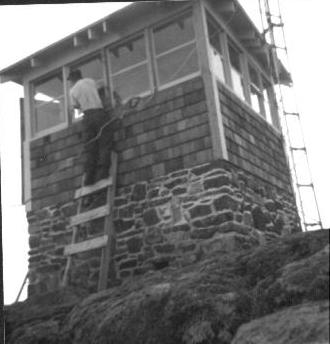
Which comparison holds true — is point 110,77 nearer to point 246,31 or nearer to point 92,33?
point 92,33

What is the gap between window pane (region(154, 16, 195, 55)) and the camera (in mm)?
9273

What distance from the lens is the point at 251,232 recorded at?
8.18m

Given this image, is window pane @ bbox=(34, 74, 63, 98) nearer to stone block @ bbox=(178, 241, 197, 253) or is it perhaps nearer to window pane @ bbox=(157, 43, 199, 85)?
window pane @ bbox=(157, 43, 199, 85)

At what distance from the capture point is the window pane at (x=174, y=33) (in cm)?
927

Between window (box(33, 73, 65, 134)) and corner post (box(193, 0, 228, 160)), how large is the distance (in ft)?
10.3

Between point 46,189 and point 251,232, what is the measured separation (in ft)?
12.9

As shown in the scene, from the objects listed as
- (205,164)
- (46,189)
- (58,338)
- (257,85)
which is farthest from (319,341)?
(257,85)

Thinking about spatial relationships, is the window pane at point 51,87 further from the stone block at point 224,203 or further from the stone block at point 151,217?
the stone block at point 224,203

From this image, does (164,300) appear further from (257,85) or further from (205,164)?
(257,85)

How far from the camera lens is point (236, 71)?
1023 centimetres

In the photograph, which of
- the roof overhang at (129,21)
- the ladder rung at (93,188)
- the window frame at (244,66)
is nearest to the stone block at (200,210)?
the ladder rung at (93,188)

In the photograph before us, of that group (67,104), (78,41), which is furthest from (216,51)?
(67,104)

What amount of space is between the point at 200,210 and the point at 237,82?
10.6ft

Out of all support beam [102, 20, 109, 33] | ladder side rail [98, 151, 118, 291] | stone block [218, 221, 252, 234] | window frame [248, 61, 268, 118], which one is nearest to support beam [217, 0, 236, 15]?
window frame [248, 61, 268, 118]
